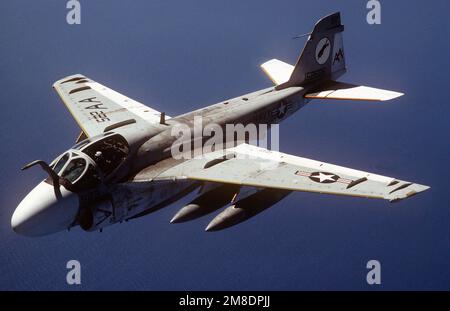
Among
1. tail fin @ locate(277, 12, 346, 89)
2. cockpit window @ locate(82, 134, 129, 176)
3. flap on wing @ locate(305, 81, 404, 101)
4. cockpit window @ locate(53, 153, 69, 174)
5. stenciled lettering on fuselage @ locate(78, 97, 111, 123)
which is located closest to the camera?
cockpit window @ locate(53, 153, 69, 174)

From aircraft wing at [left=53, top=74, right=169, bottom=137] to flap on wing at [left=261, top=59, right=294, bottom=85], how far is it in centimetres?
787

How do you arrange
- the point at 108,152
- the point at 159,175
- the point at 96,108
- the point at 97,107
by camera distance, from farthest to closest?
the point at 97,107, the point at 96,108, the point at 159,175, the point at 108,152

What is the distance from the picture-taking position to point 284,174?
16.4 metres

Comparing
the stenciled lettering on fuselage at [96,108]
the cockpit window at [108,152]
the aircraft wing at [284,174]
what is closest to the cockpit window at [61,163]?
the cockpit window at [108,152]

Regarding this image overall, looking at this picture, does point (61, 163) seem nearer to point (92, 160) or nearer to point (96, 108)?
point (92, 160)

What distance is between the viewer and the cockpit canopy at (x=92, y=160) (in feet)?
49.9

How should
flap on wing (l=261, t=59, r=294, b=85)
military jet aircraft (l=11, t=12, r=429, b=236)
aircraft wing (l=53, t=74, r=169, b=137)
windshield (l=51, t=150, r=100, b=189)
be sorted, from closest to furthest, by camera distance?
military jet aircraft (l=11, t=12, r=429, b=236)
windshield (l=51, t=150, r=100, b=189)
aircraft wing (l=53, t=74, r=169, b=137)
flap on wing (l=261, t=59, r=294, b=85)

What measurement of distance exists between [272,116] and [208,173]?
292 inches

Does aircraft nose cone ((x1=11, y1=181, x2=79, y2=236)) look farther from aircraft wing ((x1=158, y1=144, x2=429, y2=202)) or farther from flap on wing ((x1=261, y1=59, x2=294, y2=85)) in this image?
flap on wing ((x1=261, y1=59, x2=294, y2=85))

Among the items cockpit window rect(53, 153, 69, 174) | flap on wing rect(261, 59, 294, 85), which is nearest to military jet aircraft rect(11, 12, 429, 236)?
cockpit window rect(53, 153, 69, 174)

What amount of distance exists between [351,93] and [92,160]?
1435 centimetres

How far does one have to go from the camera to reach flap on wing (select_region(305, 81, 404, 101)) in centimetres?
2264

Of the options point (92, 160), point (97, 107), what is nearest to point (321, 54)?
point (97, 107)

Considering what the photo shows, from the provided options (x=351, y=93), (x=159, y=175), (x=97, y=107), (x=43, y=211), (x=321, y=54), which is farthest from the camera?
(x=321, y=54)
